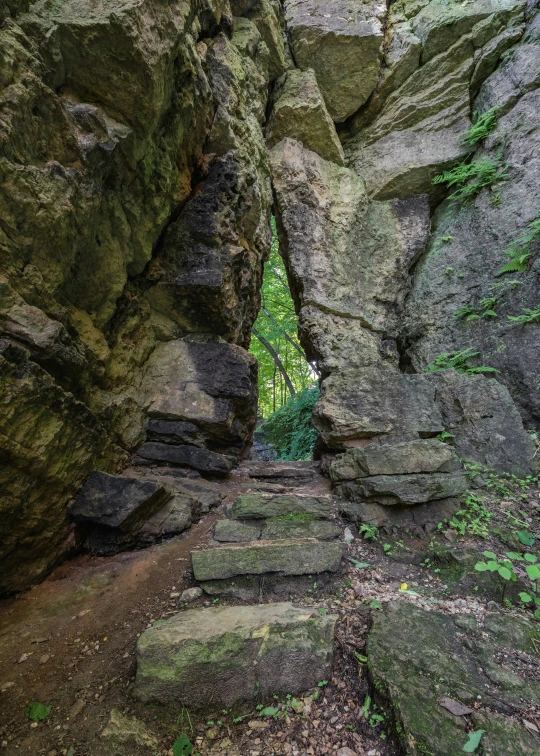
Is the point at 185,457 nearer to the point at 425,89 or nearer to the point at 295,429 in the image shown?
the point at 295,429

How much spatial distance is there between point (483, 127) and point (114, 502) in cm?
1136

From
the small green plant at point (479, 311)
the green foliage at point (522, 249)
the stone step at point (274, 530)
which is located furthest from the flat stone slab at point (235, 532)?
the green foliage at point (522, 249)

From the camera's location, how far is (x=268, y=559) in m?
3.50

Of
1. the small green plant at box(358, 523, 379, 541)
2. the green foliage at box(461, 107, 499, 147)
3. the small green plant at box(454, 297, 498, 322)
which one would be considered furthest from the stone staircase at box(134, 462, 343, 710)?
the green foliage at box(461, 107, 499, 147)

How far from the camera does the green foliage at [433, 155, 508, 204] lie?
805 centimetres

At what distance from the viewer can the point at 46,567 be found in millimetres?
3631

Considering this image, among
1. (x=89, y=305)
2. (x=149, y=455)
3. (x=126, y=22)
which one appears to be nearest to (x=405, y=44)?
(x=126, y=22)

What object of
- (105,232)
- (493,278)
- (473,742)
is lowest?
(473,742)

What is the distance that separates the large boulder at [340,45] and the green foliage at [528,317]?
327 inches

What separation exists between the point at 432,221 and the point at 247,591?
988 centimetres

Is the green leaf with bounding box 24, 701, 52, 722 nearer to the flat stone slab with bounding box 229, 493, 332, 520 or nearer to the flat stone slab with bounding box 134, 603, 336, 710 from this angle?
the flat stone slab with bounding box 134, 603, 336, 710

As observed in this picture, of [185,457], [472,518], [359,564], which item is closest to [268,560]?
[359,564]

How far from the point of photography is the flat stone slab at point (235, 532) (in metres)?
4.20

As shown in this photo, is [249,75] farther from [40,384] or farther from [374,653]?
[374,653]
